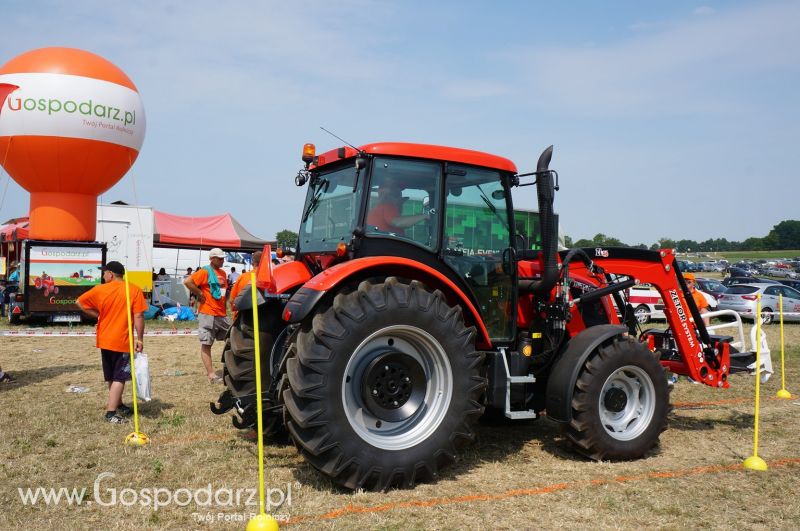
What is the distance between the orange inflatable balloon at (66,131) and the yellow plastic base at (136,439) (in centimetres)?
1097

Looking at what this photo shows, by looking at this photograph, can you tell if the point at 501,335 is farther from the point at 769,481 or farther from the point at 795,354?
the point at 795,354

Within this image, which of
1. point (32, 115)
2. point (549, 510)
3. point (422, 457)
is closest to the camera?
point (549, 510)

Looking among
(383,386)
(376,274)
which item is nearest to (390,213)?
(376,274)

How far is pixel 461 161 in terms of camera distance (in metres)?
5.04

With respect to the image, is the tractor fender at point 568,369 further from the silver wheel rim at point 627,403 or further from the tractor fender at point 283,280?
the tractor fender at point 283,280

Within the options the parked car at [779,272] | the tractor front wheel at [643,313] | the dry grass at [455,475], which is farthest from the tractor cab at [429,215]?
the parked car at [779,272]

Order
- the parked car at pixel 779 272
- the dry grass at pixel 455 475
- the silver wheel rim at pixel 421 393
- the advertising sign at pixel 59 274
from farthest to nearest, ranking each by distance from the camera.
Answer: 1. the parked car at pixel 779 272
2. the advertising sign at pixel 59 274
3. the silver wheel rim at pixel 421 393
4. the dry grass at pixel 455 475

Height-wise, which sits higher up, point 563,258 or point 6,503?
point 563,258

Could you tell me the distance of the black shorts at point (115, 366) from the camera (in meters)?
6.42

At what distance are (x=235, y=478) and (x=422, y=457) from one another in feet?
4.53

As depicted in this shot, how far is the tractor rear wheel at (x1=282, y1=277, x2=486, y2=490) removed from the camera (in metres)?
4.13

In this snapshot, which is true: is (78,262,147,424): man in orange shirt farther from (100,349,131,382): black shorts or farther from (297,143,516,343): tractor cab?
(297,143,516,343): tractor cab

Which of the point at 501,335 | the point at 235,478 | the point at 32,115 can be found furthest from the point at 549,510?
the point at 32,115

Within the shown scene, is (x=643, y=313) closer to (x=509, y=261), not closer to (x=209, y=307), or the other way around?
(x=209, y=307)
